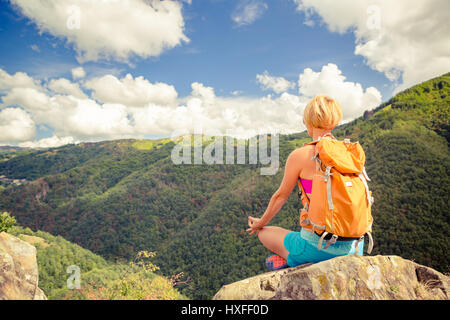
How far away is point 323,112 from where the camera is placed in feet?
8.33

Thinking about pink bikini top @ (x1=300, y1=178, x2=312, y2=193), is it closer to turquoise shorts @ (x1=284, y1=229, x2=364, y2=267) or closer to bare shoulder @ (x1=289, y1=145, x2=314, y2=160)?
bare shoulder @ (x1=289, y1=145, x2=314, y2=160)

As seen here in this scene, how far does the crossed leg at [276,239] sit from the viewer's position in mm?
2918

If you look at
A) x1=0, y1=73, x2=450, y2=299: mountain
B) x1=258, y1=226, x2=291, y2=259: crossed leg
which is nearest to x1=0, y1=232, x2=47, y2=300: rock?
x1=0, y1=73, x2=450, y2=299: mountain


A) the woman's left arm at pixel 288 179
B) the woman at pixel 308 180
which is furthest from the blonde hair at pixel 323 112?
the woman's left arm at pixel 288 179

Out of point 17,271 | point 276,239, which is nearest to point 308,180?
point 276,239

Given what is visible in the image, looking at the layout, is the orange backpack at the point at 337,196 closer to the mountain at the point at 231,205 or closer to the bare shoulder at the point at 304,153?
the bare shoulder at the point at 304,153

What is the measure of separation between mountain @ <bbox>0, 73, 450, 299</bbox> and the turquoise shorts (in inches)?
198

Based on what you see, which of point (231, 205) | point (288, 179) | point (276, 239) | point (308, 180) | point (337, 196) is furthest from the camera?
point (231, 205)

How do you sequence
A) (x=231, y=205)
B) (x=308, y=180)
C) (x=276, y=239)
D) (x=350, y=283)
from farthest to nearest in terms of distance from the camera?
(x=231, y=205) → (x=276, y=239) → (x=308, y=180) → (x=350, y=283)

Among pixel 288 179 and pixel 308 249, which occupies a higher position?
pixel 288 179

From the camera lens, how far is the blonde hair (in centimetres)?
254

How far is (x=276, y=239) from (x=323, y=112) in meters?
1.71

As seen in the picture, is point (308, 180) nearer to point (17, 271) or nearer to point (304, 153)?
point (304, 153)

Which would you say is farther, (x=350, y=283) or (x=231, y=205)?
(x=231, y=205)
